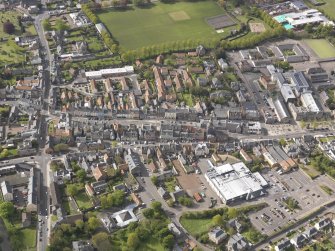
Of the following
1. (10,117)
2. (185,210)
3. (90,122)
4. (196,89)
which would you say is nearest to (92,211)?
(185,210)

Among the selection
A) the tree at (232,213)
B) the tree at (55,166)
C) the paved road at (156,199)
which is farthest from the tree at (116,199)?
the tree at (232,213)

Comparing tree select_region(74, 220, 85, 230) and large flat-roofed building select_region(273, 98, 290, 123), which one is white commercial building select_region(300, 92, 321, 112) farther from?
tree select_region(74, 220, 85, 230)

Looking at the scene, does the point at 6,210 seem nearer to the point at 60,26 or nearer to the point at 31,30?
the point at 60,26

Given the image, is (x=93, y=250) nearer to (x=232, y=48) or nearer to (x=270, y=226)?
(x=270, y=226)

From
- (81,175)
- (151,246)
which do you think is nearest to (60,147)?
(81,175)

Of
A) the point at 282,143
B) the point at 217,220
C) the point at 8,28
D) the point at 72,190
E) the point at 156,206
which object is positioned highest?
the point at 8,28

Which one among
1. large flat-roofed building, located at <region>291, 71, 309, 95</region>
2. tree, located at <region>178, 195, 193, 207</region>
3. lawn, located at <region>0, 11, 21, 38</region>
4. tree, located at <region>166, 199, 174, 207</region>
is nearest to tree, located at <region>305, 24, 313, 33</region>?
large flat-roofed building, located at <region>291, 71, 309, 95</region>
